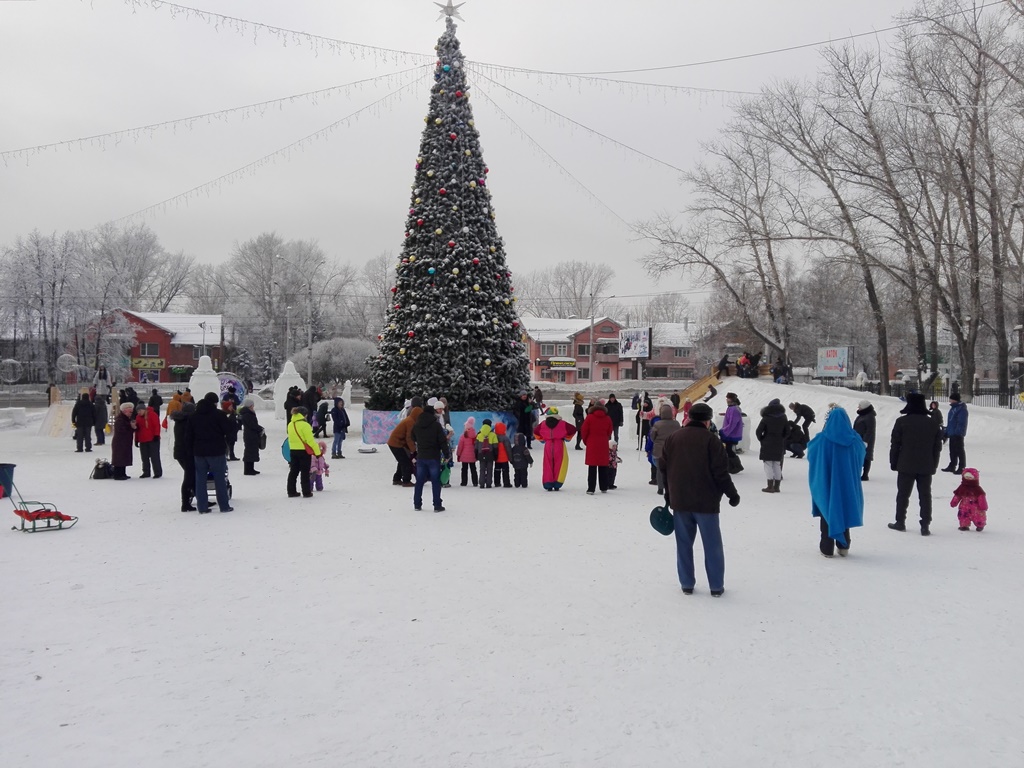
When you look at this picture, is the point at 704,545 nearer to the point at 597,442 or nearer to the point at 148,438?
the point at 597,442

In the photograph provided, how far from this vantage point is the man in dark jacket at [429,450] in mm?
12141

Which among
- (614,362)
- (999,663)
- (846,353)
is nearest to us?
(999,663)

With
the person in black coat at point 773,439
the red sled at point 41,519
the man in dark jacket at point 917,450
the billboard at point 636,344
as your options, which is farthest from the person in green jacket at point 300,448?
the billboard at point 636,344

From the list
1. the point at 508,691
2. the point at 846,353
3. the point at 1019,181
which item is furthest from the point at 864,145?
the point at 508,691

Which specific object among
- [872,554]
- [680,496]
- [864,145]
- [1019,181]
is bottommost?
[872,554]

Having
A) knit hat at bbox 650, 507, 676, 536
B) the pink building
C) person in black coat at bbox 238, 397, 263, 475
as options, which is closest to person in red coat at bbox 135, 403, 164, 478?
person in black coat at bbox 238, 397, 263, 475

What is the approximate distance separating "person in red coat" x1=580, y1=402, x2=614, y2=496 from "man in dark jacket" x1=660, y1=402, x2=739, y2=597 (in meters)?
6.86

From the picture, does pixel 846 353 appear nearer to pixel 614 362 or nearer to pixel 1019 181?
pixel 1019 181

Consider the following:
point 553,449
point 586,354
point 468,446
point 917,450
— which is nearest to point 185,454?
point 468,446

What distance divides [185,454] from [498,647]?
7.84 m

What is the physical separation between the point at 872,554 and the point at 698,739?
18.8 feet

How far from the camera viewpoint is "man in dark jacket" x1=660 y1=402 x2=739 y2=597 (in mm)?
7172

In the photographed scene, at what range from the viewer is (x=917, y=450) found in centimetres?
1037

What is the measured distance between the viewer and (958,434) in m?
17.3
